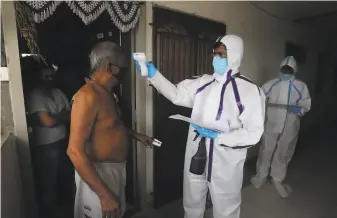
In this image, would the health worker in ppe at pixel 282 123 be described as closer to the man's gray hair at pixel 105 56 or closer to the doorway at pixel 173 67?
the doorway at pixel 173 67

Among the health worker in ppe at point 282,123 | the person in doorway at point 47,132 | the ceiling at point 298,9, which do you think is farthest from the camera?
the ceiling at point 298,9

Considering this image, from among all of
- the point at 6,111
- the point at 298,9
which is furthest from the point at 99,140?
the point at 298,9

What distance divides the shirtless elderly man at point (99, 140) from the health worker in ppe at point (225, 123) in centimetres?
29

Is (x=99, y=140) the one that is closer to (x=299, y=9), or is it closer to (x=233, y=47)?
(x=233, y=47)

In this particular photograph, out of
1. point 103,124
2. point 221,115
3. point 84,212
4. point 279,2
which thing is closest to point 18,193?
point 84,212

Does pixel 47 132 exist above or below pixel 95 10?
below

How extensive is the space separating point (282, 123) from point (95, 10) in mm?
2067

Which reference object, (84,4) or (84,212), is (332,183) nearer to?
(84,212)

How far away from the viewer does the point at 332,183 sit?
2475mm

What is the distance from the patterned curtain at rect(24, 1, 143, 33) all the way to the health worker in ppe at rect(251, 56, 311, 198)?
1735 mm

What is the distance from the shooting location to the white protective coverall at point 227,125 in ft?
4.09

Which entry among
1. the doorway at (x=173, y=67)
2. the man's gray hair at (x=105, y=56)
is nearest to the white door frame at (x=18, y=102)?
the man's gray hair at (x=105, y=56)

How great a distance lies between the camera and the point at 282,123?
235 centimetres

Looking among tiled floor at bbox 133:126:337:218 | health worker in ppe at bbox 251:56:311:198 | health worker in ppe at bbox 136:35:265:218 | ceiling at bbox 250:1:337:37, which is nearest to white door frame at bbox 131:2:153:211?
tiled floor at bbox 133:126:337:218
